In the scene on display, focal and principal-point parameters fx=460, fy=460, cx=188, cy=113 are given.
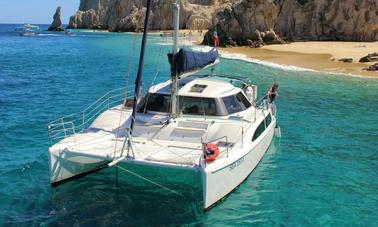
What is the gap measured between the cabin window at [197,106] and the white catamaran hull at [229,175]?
6.48ft

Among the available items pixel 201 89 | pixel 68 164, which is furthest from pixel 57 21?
pixel 68 164

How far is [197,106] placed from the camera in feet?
52.9

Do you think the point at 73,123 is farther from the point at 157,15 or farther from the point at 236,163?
the point at 157,15

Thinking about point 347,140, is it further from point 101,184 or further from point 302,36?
point 302,36

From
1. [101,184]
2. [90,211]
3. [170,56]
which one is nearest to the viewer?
[90,211]

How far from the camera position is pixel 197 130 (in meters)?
15.0

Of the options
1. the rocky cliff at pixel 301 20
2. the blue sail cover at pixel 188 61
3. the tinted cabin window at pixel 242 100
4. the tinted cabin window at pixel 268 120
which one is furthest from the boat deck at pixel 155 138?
the rocky cliff at pixel 301 20

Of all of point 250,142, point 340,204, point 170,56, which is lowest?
point 340,204

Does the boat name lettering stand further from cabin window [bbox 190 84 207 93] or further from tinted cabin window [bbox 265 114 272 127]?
tinted cabin window [bbox 265 114 272 127]

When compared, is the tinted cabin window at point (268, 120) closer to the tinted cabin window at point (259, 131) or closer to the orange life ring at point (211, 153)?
the tinted cabin window at point (259, 131)

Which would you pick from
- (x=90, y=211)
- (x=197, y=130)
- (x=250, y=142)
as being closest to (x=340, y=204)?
(x=250, y=142)

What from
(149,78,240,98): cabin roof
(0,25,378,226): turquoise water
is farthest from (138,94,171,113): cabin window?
(0,25,378,226): turquoise water

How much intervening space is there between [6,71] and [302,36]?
49.4 metres

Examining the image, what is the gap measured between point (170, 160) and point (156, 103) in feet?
13.7
